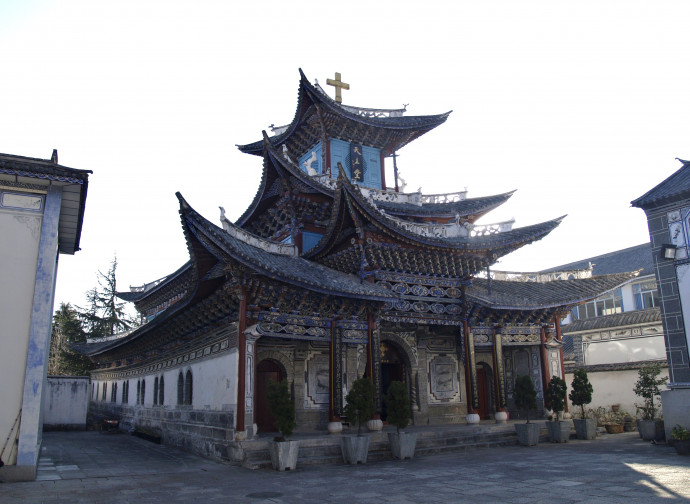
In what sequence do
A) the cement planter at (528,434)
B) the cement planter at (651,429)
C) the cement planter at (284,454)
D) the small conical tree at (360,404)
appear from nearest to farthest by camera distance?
the cement planter at (284,454) → the small conical tree at (360,404) → the cement planter at (651,429) → the cement planter at (528,434)

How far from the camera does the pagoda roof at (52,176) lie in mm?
11125

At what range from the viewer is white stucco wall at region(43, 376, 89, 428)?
93.2 feet

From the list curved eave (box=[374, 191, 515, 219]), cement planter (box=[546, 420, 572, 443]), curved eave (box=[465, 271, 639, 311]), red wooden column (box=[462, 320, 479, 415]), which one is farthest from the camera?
curved eave (box=[374, 191, 515, 219])

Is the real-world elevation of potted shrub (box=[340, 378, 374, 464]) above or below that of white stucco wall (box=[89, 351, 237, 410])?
below

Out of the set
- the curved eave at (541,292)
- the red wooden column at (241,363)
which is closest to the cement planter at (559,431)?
the curved eave at (541,292)

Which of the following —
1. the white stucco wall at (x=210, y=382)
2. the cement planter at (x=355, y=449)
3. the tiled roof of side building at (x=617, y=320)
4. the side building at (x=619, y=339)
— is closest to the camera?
the cement planter at (x=355, y=449)

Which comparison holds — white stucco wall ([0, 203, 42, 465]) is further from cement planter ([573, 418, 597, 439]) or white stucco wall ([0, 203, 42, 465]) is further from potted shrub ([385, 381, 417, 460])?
cement planter ([573, 418, 597, 439])

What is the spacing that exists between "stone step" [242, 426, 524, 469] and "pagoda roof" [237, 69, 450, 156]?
42.9ft

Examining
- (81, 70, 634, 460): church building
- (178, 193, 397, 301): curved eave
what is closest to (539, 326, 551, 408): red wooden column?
(81, 70, 634, 460): church building

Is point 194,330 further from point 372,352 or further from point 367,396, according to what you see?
point 367,396

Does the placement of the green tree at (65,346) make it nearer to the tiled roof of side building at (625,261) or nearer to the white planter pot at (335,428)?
the white planter pot at (335,428)

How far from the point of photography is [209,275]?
48.3 ft

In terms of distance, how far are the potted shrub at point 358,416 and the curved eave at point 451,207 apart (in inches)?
357

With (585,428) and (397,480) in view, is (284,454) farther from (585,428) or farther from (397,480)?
(585,428)
